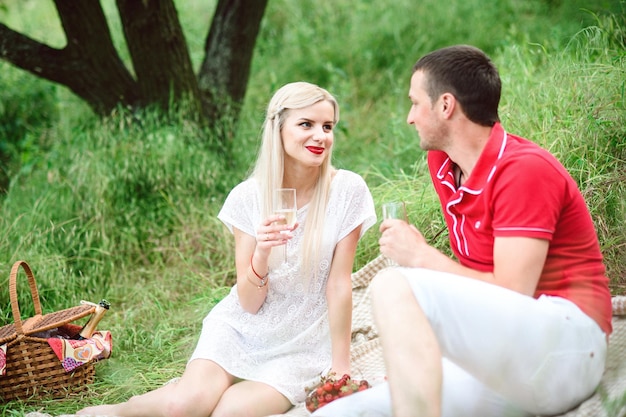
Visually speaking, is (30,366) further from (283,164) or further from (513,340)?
(513,340)

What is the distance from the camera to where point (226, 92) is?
22.3ft

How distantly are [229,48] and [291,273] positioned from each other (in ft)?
12.0

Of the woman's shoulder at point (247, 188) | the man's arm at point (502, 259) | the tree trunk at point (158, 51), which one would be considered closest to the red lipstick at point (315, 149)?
the woman's shoulder at point (247, 188)

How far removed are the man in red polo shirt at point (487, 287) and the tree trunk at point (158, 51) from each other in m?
3.55

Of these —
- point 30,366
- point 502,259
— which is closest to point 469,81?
point 502,259

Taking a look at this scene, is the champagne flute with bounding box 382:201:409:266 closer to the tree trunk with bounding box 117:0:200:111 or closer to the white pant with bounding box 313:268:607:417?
the white pant with bounding box 313:268:607:417

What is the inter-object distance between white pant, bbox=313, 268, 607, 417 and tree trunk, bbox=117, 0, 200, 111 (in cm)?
417

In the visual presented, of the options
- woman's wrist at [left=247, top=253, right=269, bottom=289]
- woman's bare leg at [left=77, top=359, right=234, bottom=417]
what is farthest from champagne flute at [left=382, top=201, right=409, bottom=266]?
woman's bare leg at [left=77, top=359, right=234, bottom=417]

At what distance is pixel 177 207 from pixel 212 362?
250 cm

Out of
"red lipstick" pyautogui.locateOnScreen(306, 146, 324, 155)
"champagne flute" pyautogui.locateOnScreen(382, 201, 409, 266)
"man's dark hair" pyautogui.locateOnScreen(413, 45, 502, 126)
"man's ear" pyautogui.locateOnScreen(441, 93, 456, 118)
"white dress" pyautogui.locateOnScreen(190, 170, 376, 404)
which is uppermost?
"man's dark hair" pyautogui.locateOnScreen(413, 45, 502, 126)

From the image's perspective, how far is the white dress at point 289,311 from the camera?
3.58 meters

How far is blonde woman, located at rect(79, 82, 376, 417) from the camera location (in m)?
3.48

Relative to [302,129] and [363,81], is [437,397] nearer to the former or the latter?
[302,129]

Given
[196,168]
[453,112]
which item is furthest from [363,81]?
[453,112]
